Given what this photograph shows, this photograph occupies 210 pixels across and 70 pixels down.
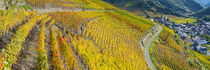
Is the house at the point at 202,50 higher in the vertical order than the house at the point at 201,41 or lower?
lower

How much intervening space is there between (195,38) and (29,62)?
649 ft

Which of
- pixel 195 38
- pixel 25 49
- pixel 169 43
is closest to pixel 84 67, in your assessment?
pixel 25 49

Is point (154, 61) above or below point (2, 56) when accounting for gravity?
below

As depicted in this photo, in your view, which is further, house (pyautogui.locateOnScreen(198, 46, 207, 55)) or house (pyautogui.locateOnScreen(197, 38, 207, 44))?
house (pyautogui.locateOnScreen(197, 38, 207, 44))

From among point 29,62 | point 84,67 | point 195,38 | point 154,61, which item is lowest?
point 195,38

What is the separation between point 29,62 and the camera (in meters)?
18.0

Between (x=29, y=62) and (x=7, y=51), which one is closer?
(x=7, y=51)

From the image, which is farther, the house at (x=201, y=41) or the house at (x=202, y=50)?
the house at (x=201, y=41)

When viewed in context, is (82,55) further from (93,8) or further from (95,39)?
(93,8)

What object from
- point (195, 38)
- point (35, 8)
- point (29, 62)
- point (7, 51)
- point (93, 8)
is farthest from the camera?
point (195, 38)

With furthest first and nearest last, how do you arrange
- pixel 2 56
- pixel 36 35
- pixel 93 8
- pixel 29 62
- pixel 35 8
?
pixel 93 8 < pixel 35 8 < pixel 36 35 < pixel 29 62 < pixel 2 56

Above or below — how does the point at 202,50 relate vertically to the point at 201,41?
below

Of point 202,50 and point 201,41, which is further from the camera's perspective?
point 201,41

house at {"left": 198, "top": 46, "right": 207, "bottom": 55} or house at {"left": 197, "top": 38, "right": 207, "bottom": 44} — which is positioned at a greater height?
house at {"left": 197, "top": 38, "right": 207, "bottom": 44}
